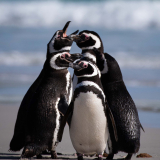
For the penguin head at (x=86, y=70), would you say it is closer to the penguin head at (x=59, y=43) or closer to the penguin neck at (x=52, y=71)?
the penguin neck at (x=52, y=71)

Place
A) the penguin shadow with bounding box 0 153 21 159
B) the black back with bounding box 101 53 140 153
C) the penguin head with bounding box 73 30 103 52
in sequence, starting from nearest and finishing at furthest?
the black back with bounding box 101 53 140 153, the penguin shadow with bounding box 0 153 21 159, the penguin head with bounding box 73 30 103 52

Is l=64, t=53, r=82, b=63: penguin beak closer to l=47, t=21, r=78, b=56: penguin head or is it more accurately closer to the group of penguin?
the group of penguin

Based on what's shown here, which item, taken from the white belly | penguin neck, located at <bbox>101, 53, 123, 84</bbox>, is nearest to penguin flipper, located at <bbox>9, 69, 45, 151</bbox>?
the white belly

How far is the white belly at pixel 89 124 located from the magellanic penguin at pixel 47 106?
31cm

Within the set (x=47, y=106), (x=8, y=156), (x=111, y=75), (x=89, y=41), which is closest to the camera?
(x=47, y=106)

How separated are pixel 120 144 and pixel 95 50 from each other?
1.57 meters

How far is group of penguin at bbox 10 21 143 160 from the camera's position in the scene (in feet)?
15.4

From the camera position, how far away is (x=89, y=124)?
470 cm

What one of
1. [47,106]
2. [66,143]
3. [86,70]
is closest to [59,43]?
[86,70]

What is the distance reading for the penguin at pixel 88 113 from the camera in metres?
4.67

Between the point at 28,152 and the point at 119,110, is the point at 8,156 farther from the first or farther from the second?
the point at 119,110

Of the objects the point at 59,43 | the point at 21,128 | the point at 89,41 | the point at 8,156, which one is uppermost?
the point at 89,41

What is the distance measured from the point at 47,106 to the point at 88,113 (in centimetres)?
57

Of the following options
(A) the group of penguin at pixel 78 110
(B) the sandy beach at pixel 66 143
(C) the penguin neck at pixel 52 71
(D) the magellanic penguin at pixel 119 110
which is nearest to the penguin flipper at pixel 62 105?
(A) the group of penguin at pixel 78 110
